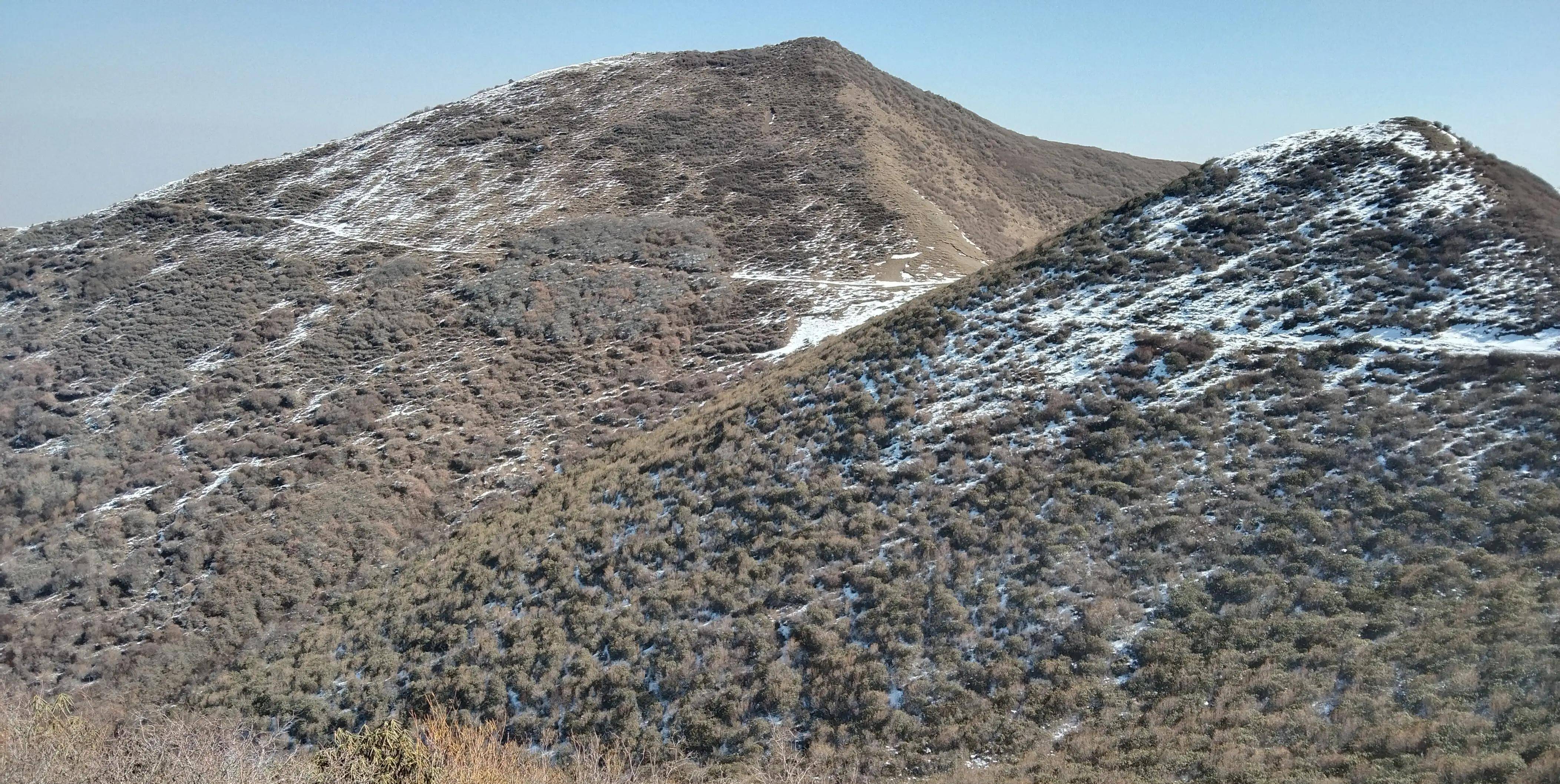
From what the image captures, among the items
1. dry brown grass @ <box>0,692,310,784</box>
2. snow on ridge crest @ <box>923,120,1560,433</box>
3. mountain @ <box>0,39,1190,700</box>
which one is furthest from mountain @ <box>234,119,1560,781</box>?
mountain @ <box>0,39,1190,700</box>

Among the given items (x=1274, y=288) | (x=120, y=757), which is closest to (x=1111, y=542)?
Answer: (x=1274, y=288)

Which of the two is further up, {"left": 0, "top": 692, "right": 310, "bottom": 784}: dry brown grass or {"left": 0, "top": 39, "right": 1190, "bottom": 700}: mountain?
{"left": 0, "top": 39, "right": 1190, "bottom": 700}: mountain

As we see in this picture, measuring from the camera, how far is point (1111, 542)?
1366cm

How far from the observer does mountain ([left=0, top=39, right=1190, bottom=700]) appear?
20609 millimetres

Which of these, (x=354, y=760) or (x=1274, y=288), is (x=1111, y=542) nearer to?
(x=1274, y=288)

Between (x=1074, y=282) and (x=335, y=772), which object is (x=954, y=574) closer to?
(x=335, y=772)

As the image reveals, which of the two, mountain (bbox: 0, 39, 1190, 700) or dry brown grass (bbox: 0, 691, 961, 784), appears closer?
dry brown grass (bbox: 0, 691, 961, 784)

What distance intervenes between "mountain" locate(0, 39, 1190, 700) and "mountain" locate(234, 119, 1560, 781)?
13.7 ft

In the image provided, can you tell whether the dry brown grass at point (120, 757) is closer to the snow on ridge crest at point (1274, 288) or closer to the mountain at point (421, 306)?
the mountain at point (421, 306)

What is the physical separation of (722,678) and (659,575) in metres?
3.33

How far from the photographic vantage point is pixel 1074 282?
22.0 metres

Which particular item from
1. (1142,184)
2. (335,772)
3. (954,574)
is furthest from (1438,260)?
(1142,184)

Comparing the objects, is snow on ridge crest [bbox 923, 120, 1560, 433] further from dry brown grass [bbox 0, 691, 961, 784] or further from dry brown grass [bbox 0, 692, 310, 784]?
dry brown grass [bbox 0, 692, 310, 784]

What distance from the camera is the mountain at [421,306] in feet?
67.6
